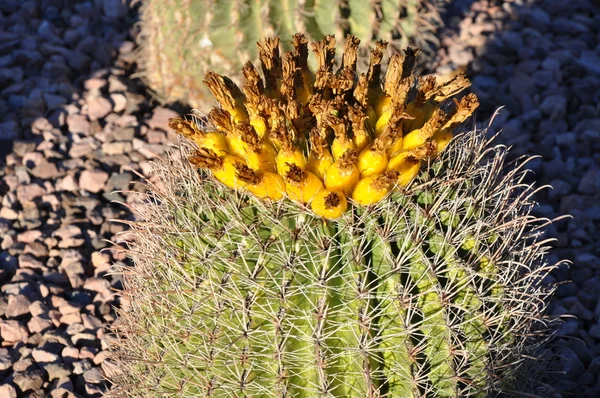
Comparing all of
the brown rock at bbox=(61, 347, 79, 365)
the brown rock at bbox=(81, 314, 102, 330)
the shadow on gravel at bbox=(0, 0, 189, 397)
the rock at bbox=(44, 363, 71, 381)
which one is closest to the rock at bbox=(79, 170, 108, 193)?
the shadow on gravel at bbox=(0, 0, 189, 397)

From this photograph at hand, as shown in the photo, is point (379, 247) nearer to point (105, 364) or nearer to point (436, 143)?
point (436, 143)

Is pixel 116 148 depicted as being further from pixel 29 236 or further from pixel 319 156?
pixel 319 156

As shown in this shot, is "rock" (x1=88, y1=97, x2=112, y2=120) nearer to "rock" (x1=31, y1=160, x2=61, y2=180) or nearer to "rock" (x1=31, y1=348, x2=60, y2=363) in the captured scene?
"rock" (x1=31, y1=160, x2=61, y2=180)

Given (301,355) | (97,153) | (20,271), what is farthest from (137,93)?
(301,355)

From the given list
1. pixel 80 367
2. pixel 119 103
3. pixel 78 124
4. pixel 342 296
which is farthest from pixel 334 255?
pixel 119 103

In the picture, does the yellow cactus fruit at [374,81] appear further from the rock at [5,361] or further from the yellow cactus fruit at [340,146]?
the rock at [5,361]

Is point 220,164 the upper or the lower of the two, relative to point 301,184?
upper

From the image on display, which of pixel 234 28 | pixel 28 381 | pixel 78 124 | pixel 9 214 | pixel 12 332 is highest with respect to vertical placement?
pixel 234 28
